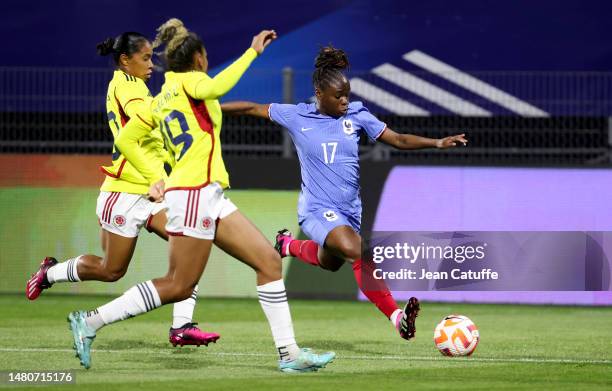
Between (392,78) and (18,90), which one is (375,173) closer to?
(392,78)

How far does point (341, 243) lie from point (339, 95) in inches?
45.7

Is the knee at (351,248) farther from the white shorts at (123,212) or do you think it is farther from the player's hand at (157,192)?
the player's hand at (157,192)

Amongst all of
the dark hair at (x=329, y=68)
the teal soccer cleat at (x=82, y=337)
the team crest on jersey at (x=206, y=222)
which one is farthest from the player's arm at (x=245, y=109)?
the teal soccer cleat at (x=82, y=337)

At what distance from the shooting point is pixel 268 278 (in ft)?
27.9

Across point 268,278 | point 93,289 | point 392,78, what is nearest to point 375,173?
point 392,78

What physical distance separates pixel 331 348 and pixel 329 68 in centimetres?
225

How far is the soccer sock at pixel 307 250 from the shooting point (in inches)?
423

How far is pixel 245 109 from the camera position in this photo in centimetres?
1028

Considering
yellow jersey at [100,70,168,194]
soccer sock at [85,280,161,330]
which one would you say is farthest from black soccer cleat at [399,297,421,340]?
yellow jersey at [100,70,168,194]

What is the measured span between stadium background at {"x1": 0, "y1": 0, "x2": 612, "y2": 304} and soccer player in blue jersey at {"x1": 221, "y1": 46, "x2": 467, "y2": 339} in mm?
5532

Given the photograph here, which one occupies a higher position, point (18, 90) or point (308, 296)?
point (18, 90)

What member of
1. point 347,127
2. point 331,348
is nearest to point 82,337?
point 331,348

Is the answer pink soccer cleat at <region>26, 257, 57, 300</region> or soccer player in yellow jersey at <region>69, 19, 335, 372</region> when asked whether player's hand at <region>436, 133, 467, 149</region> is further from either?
pink soccer cleat at <region>26, 257, 57, 300</region>

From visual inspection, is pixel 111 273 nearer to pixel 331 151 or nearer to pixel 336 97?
pixel 331 151
